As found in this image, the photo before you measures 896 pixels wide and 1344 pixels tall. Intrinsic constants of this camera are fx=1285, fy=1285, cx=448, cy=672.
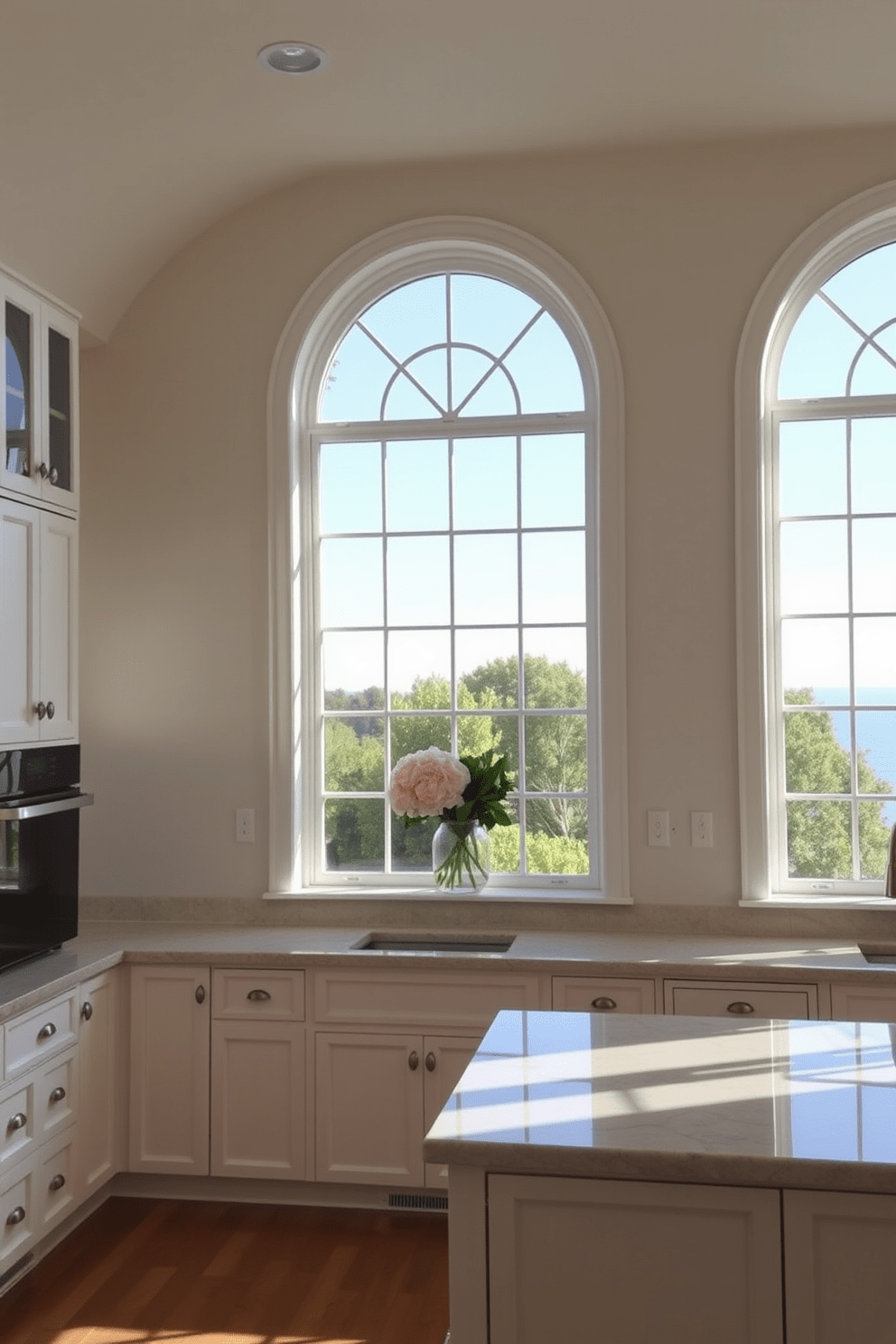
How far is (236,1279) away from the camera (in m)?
3.29

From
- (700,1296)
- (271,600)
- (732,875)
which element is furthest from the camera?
(271,600)

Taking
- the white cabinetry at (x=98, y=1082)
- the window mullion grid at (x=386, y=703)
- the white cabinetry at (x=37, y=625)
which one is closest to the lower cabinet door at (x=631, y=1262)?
the white cabinetry at (x=98, y=1082)

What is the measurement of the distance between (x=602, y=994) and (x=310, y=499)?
1929 millimetres

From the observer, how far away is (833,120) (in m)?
3.89

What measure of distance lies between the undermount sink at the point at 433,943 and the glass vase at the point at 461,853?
0.19 m

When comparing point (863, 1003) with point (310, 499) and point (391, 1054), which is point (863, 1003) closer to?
point (391, 1054)

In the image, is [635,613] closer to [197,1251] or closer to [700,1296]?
[197,1251]

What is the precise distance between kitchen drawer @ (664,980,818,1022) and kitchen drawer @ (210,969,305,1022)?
1062mm

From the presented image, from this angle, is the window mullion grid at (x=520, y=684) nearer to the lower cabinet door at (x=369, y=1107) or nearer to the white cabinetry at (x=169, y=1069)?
the lower cabinet door at (x=369, y=1107)

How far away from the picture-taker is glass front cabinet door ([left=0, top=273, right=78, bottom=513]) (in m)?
3.49

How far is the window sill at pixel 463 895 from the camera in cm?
404

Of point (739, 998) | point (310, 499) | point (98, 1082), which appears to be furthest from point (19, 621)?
point (739, 998)

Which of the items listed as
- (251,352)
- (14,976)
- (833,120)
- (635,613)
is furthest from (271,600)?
(833,120)

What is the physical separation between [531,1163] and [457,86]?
2.97m
